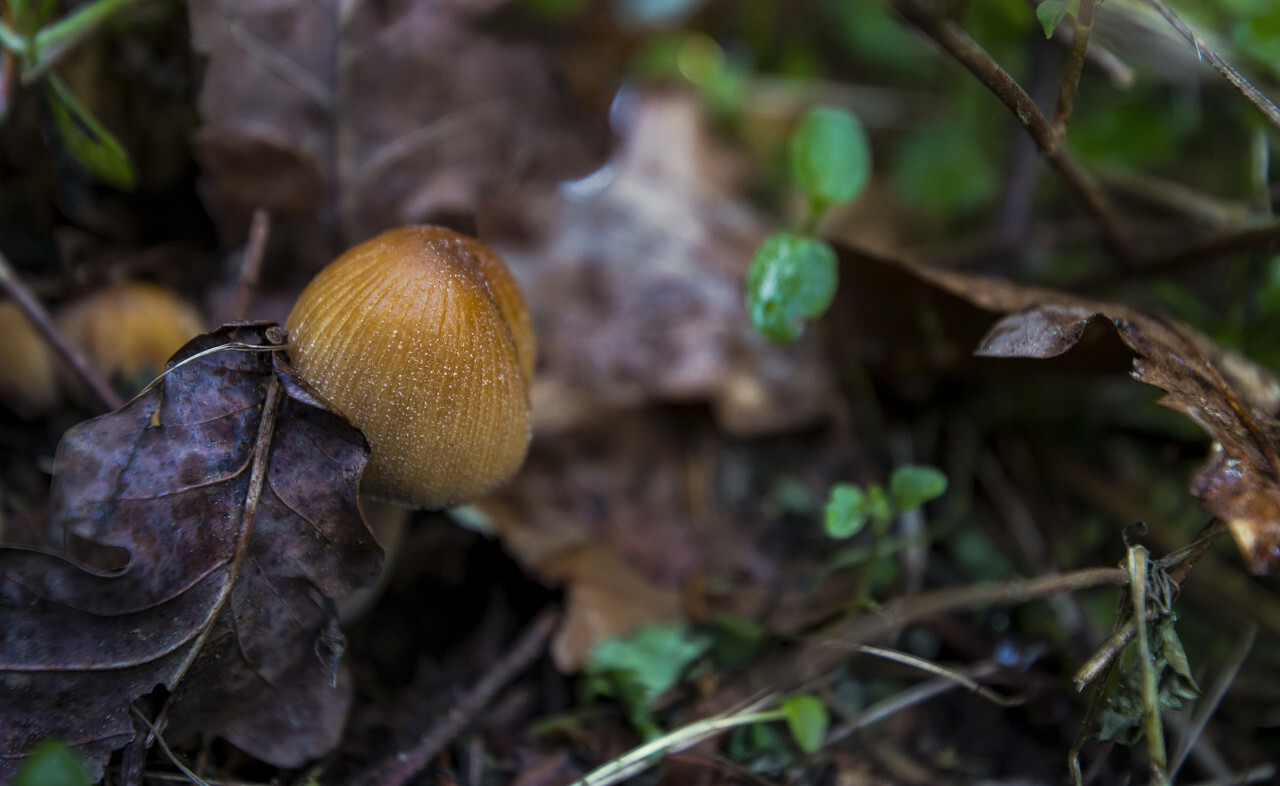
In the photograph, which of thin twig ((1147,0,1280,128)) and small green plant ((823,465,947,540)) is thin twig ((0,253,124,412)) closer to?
small green plant ((823,465,947,540))

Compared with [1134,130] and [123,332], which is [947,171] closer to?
[1134,130]

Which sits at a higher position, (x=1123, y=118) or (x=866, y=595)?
(x=1123, y=118)

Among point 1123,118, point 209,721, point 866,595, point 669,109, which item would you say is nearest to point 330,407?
point 209,721

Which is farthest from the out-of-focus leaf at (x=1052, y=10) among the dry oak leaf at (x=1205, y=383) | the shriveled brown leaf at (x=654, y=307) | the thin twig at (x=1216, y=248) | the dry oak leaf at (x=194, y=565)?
the dry oak leaf at (x=194, y=565)

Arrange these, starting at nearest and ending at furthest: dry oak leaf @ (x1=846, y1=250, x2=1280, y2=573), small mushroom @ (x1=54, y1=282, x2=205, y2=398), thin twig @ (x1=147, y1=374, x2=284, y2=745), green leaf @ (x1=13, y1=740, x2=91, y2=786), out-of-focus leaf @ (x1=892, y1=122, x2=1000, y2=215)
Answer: green leaf @ (x1=13, y1=740, x2=91, y2=786)
dry oak leaf @ (x1=846, y1=250, x2=1280, y2=573)
thin twig @ (x1=147, y1=374, x2=284, y2=745)
small mushroom @ (x1=54, y1=282, x2=205, y2=398)
out-of-focus leaf @ (x1=892, y1=122, x2=1000, y2=215)

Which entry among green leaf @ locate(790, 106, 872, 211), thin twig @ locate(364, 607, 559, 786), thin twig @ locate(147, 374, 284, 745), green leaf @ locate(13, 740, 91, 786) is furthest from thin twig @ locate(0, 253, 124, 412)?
green leaf @ locate(790, 106, 872, 211)

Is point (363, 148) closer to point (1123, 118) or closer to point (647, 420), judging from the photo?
point (647, 420)
